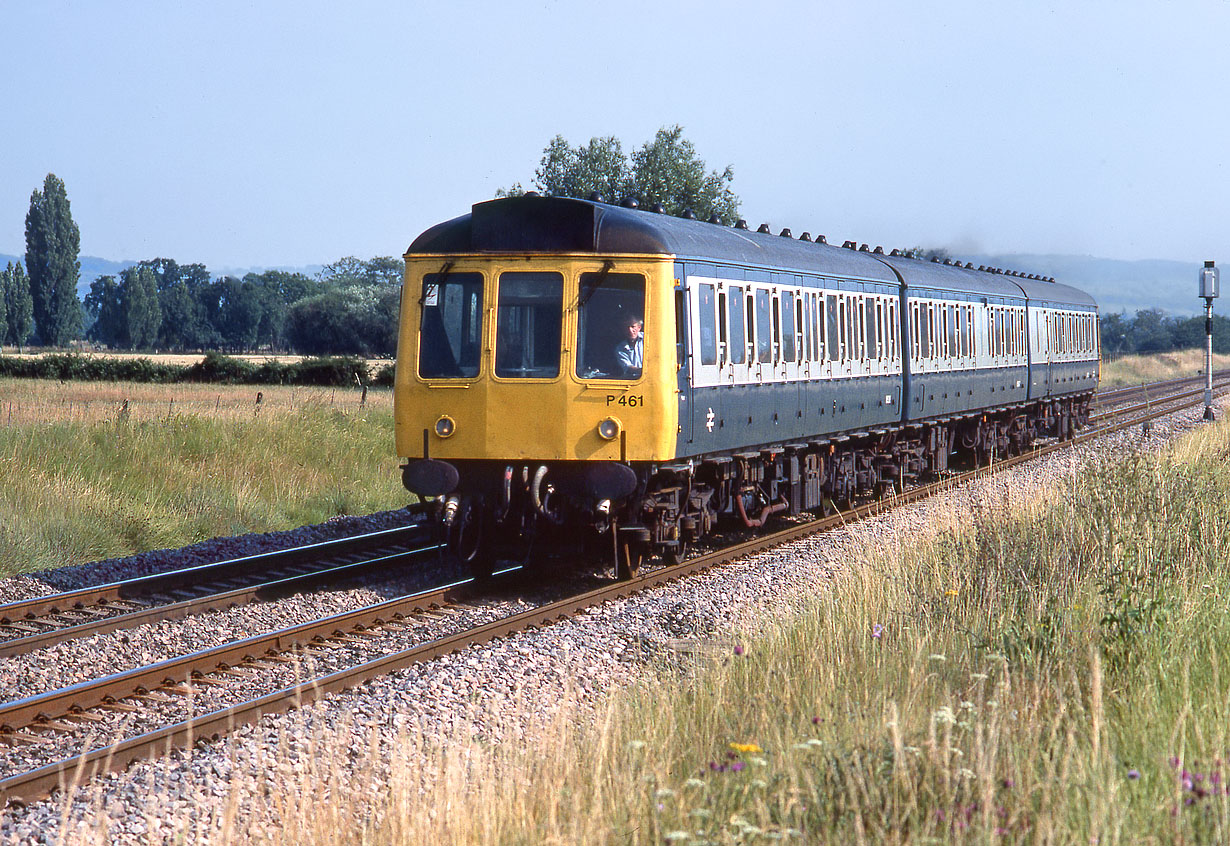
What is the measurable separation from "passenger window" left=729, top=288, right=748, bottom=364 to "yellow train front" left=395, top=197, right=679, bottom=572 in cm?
153

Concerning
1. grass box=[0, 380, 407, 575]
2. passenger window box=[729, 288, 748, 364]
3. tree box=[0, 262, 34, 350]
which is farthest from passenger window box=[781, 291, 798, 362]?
tree box=[0, 262, 34, 350]

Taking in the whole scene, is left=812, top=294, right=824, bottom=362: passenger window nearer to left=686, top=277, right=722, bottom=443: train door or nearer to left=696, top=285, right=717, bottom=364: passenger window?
left=686, top=277, right=722, bottom=443: train door

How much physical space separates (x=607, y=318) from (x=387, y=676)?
151 inches

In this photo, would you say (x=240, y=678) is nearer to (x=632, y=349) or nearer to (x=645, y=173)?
(x=632, y=349)

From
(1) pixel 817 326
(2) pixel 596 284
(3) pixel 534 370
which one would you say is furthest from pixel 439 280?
(1) pixel 817 326

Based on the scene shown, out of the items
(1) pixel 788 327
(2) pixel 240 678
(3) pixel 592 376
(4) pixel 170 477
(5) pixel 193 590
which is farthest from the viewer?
(4) pixel 170 477

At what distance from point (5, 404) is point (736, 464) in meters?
17.2

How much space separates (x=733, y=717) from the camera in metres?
6.10

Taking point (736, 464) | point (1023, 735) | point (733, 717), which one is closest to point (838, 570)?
point (736, 464)

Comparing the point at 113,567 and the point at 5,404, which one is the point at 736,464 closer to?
the point at 113,567

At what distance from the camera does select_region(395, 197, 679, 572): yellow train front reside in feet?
35.1

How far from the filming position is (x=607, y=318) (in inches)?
425

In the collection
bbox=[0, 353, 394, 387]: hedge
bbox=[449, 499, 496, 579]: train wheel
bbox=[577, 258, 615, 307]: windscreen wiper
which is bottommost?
bbox=[449, 499, 496, 579]: train wheel

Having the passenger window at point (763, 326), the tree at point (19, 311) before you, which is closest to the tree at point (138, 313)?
the tree at point (19, 311)
